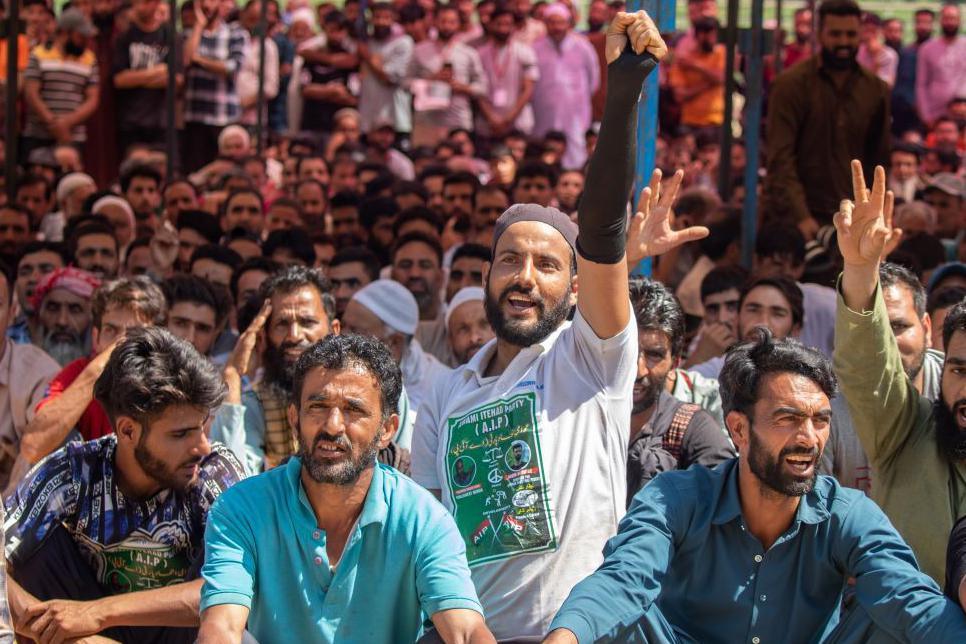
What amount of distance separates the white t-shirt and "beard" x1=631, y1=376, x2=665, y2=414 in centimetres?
88

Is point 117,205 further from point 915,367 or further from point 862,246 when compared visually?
point 862,246

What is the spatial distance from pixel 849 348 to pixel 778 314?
6.86 feet

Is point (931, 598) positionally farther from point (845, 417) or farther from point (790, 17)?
point (790, 17)

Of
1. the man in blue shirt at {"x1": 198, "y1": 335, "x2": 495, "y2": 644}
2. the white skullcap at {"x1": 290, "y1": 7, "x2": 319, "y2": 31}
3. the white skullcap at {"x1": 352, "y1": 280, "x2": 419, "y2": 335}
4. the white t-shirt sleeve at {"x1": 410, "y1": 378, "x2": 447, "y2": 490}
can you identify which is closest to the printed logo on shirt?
the man in blue shirt at {"x1": 198, "y1": 335, "x2": 495, "y2": 644}

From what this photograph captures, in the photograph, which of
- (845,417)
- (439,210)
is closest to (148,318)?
(845,417)

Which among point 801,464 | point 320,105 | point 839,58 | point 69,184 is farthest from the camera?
point 320,105

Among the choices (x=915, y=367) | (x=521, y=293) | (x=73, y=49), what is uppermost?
(x=73, y=49)

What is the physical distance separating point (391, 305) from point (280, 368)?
2.88 ft

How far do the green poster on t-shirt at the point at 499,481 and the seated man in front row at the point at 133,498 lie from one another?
782mm

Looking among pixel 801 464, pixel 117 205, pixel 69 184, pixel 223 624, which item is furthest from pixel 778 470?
pixel 69 184

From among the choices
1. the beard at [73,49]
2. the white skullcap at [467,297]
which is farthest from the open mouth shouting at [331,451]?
the beard at [73,49]

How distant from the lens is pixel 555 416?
161 inches

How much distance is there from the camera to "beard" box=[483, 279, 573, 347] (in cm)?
425

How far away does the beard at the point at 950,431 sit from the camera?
171 inches
